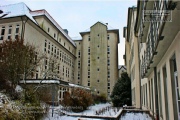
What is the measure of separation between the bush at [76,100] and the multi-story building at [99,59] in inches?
975

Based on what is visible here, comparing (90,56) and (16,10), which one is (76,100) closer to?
(16,10)

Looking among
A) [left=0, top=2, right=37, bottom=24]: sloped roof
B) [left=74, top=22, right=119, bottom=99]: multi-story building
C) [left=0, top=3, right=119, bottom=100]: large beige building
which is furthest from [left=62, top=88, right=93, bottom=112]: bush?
[left=74, top=22, right=119, bottom=99]: multi-story building

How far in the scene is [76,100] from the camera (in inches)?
752

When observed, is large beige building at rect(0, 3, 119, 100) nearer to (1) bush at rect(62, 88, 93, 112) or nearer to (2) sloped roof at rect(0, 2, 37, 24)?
(2) sloped roof at rect(0, 2, 37, 24)

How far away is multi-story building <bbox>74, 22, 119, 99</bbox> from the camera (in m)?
45.5

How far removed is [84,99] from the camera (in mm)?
19953

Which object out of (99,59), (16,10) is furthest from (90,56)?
(16,10)

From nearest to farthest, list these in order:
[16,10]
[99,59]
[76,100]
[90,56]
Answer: [76,100] < [16,10] < [99,59] < [90,56]

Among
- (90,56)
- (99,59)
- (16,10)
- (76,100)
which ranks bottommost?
(76,100)

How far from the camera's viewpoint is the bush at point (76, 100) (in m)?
18.3

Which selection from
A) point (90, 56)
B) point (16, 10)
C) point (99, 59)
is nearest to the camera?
point (16, 10)

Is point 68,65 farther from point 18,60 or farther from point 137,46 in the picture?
point 18,60

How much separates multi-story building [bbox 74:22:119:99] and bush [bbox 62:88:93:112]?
81.3ft

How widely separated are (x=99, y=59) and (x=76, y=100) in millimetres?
28286
